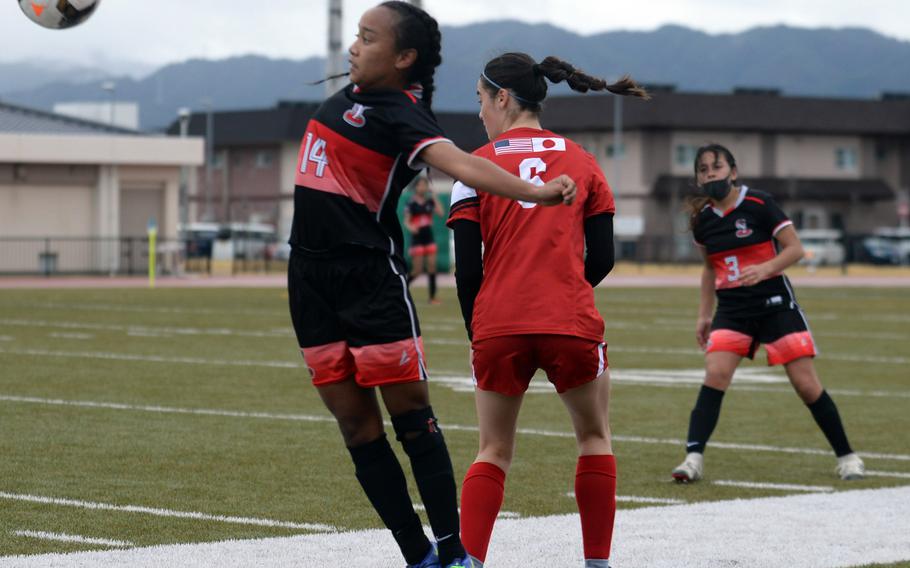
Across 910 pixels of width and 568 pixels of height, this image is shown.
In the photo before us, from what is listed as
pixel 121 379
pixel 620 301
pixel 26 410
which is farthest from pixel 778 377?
pixel 620 301

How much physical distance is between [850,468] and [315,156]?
182 inches

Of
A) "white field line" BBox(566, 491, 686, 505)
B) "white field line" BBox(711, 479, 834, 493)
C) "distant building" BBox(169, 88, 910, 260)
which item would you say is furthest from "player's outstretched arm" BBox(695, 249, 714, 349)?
"distant building" BBox(169, 88, 910, 260)

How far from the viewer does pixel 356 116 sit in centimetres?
534

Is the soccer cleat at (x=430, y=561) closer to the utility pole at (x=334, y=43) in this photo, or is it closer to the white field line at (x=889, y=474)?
the white field line at (x=889, y=474)

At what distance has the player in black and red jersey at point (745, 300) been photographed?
9.06m

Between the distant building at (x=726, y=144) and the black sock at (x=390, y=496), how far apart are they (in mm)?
66137

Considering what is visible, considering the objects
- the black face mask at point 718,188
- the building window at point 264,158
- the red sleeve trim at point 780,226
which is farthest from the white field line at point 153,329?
the building window at point 264,158

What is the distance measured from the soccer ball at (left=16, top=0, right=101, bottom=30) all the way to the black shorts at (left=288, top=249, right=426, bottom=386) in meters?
4.42

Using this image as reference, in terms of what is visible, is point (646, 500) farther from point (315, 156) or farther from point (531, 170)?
point (315, 156)

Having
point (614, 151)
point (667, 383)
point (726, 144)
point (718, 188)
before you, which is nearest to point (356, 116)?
point (718, 188)

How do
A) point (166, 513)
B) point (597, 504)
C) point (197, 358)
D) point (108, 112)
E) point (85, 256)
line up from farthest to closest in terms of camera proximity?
point (108, 112)
point (85, 256)
point (197, 358)
point (166, 513)
point (597, 504)

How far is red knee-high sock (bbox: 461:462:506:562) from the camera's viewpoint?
556 cm

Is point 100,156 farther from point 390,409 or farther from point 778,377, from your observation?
point 390,409

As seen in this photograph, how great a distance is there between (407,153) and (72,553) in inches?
84.3
